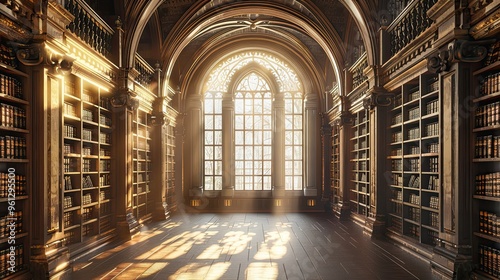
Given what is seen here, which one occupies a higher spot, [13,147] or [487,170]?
[13,147]

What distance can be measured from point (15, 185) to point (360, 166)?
7.53 m

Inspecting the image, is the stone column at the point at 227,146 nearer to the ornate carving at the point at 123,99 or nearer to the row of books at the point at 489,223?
the ornate carving at the point at 123,99

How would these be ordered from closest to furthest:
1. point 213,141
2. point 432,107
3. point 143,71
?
point 432,107 < point 143,71 < point 213,141

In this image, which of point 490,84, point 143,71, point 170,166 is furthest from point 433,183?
point 170,166

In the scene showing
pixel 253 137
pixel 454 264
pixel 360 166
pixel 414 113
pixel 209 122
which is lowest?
pixel 454 264

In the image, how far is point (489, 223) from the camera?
4543 millimetres

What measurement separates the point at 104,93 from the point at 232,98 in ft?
23.1

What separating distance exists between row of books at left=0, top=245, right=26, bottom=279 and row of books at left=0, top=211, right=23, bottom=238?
0.18m

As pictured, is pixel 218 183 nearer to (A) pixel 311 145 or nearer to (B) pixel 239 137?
(B) pixel 239 137

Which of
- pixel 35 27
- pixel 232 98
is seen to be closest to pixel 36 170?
pixel 35 27

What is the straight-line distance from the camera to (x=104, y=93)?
7.88m

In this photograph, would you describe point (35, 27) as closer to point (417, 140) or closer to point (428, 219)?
point (417, 140)

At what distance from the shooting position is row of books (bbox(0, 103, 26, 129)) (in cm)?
461

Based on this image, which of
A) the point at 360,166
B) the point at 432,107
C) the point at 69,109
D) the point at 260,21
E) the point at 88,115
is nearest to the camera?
the point at 432,107
